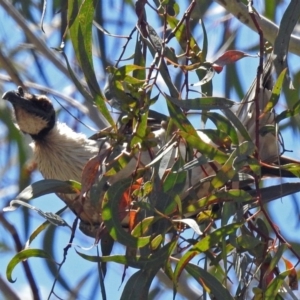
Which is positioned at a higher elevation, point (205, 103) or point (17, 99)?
point (17, 99)

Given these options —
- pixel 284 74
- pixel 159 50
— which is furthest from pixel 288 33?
pixel 159 50

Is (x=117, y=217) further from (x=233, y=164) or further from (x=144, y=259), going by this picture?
(x=233, y=164)

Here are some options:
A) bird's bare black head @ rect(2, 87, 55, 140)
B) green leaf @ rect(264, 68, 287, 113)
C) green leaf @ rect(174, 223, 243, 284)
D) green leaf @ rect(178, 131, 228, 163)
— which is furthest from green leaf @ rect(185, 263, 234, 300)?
bird's bare black head @ rect(2, 87, 55, 140)

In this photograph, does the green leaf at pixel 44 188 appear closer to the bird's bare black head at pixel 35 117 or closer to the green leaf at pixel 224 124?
the green leaf at pixel 224 124

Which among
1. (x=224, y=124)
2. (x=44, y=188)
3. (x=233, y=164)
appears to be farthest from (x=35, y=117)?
(x=233, y=164)

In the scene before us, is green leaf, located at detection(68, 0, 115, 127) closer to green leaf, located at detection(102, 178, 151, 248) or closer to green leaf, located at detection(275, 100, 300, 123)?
green leaf, located at detection(102, 178, 151, 248)

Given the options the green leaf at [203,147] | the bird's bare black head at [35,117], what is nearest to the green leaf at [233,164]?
the green leaf at [203,147]

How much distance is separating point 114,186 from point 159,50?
24cm

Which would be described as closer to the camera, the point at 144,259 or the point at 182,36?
the point at 144,259

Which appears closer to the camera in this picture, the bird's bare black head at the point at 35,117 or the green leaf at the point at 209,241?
the green leaf at the point at 209,241

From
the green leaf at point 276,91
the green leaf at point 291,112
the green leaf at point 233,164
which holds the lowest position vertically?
the green leaf at point 233,164

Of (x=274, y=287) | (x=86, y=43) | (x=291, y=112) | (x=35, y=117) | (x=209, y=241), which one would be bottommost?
(x=274, y=287)

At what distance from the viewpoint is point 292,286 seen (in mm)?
1550

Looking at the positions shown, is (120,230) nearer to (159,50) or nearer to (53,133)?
(159,50)
